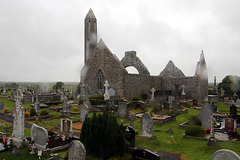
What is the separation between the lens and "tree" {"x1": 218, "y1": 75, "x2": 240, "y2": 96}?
37744mm

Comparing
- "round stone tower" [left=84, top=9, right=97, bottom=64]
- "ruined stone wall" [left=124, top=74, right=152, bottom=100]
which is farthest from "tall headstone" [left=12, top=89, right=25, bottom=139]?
"round stone tower" [left=84, top=9, right=97, bottom=64]

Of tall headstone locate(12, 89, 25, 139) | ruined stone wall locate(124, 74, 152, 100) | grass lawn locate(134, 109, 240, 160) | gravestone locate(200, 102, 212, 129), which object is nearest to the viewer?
grass lawn locate(134, 109, 240, 160)

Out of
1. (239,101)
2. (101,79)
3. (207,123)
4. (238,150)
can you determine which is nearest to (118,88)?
(101,79)

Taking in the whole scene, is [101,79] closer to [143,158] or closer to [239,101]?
[239,101]

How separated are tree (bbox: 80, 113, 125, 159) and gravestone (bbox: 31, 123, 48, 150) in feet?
5.95

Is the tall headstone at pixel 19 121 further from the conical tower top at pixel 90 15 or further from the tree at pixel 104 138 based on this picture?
the conical tower top at pixel 90 15

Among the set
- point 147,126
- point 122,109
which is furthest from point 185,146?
point 122,109

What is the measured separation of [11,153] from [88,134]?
10.7ft

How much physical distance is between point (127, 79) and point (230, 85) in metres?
22.1

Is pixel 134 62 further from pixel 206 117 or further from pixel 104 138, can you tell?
pixel 104 138

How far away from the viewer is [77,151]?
631 cm

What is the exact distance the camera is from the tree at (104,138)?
7.35 metres

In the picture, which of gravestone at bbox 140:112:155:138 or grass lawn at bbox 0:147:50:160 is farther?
gravestone at bbox 140:112:155:138

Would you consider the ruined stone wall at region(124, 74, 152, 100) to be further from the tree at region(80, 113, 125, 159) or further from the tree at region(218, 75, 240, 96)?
the tree at region(80, 113, 125, 159)
